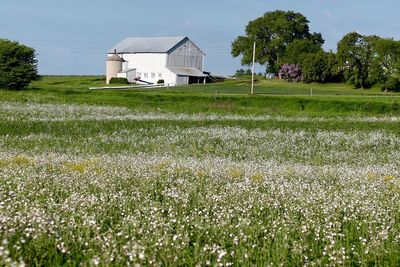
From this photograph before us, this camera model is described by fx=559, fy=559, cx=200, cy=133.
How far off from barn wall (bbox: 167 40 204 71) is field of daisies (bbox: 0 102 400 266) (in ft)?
344

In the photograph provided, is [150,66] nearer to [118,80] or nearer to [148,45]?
[148,45]

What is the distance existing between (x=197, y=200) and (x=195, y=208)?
1.05 m

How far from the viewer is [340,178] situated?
14156 mm

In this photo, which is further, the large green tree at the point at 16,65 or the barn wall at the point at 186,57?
the barn wall at the point at 186,57

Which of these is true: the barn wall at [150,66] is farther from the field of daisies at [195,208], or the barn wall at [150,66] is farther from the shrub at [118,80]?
the field of daisies at [195,208]

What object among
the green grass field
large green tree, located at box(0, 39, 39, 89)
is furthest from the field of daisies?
large green tree, located at box(0, 39, 39, 89)

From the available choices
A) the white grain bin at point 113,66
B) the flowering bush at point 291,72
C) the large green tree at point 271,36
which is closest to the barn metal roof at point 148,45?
the white grain bin at point 113,66

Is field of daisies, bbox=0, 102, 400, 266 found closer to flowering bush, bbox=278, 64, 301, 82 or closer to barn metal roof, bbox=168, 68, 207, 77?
barn metal roof, bbox=168, 68, 207, 77

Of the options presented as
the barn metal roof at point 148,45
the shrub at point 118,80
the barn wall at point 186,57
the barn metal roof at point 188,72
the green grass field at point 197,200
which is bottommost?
the green grass field at point 197,200

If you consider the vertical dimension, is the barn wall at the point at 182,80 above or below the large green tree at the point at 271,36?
below

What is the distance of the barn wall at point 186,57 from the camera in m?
129

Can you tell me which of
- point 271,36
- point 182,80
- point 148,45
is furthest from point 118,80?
point 271,36

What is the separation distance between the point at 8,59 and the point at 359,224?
75559 millimetres

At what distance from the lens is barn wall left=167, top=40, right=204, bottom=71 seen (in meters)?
129
